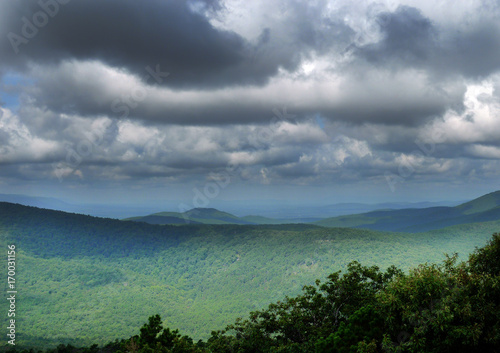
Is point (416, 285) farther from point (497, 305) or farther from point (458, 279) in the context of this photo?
point (497, 305)

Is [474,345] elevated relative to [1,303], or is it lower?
elevated

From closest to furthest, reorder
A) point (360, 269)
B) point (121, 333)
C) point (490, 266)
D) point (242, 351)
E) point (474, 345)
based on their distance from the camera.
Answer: point (474, 345)
point (490, 266)
point (242, 351)
point (360, 269)
point (121, 333)

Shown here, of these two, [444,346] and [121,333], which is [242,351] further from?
[121,333]

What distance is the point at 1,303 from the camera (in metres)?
184

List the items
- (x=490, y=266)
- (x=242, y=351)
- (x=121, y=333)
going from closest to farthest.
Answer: (x=490, y=266)
(x=242, y=351)
(x=121, y=333)

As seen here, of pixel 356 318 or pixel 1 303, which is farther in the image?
pixel 1 303

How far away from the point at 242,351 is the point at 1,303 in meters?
204

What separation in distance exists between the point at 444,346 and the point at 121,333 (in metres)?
191

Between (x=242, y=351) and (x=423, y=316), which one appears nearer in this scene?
(x=423, y=316)

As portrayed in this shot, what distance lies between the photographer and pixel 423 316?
85.0 feet

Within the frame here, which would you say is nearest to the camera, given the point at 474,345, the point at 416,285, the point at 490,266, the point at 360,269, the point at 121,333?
the point at 474,345

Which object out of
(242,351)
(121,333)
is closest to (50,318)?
(121,333)

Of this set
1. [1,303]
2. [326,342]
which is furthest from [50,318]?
[326,342]

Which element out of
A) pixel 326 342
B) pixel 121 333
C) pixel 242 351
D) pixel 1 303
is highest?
pixel 326 342
